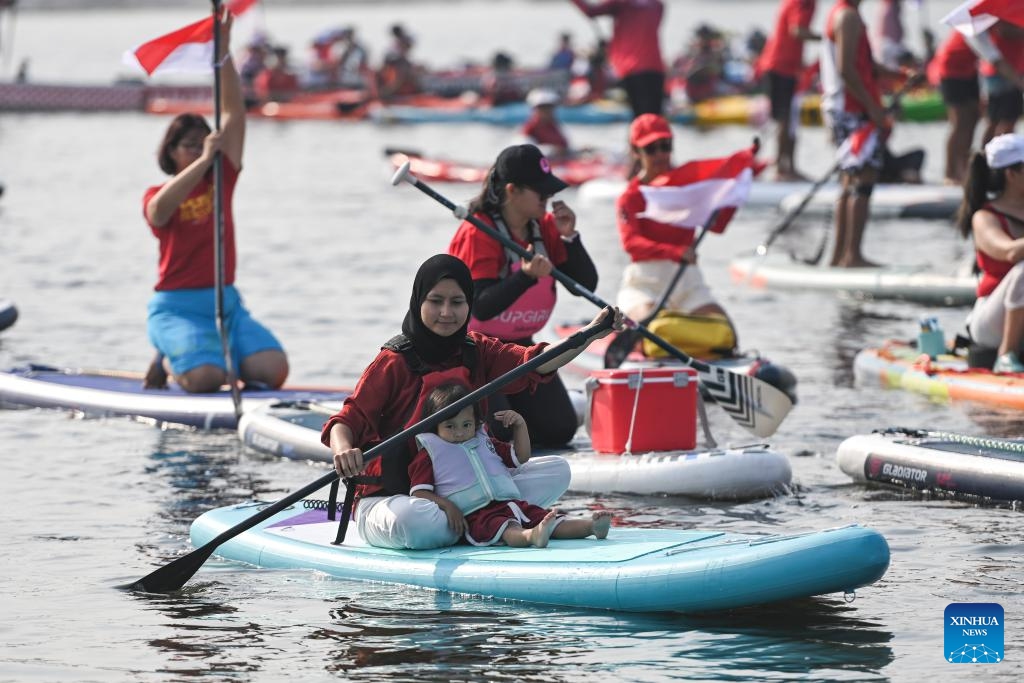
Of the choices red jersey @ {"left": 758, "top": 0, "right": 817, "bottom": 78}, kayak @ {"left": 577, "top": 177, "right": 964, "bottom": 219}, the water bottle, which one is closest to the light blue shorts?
the water bottle

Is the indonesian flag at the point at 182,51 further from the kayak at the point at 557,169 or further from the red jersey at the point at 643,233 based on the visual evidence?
the kayak at the point at 557,169

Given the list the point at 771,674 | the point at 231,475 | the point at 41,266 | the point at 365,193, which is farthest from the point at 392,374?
the point at 365,193

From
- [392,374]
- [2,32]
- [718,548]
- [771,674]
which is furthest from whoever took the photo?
[2,32]

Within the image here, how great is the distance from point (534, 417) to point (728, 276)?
7808mm

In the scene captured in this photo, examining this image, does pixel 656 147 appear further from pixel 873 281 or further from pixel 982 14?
pixel 873 281

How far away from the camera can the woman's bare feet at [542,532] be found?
6875mm

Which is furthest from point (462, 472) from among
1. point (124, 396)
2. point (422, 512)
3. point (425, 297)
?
point (124, 396)

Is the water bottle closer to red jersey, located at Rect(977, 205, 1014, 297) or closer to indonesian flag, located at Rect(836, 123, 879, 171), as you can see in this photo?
red jersey, located at Rect(977, 205, 1014, 297)

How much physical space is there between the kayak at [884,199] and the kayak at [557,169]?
4.03 feet

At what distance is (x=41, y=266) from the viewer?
699 inches

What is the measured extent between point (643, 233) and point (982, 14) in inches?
85.2

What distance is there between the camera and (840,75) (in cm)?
1398

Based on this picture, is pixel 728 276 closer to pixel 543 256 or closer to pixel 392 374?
pixel 543 256

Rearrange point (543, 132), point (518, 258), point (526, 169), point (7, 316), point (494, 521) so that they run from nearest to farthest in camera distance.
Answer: point (494, 521) < point (526, 169) < point (518, 258) < point (7, 316) < point (543, 132)
